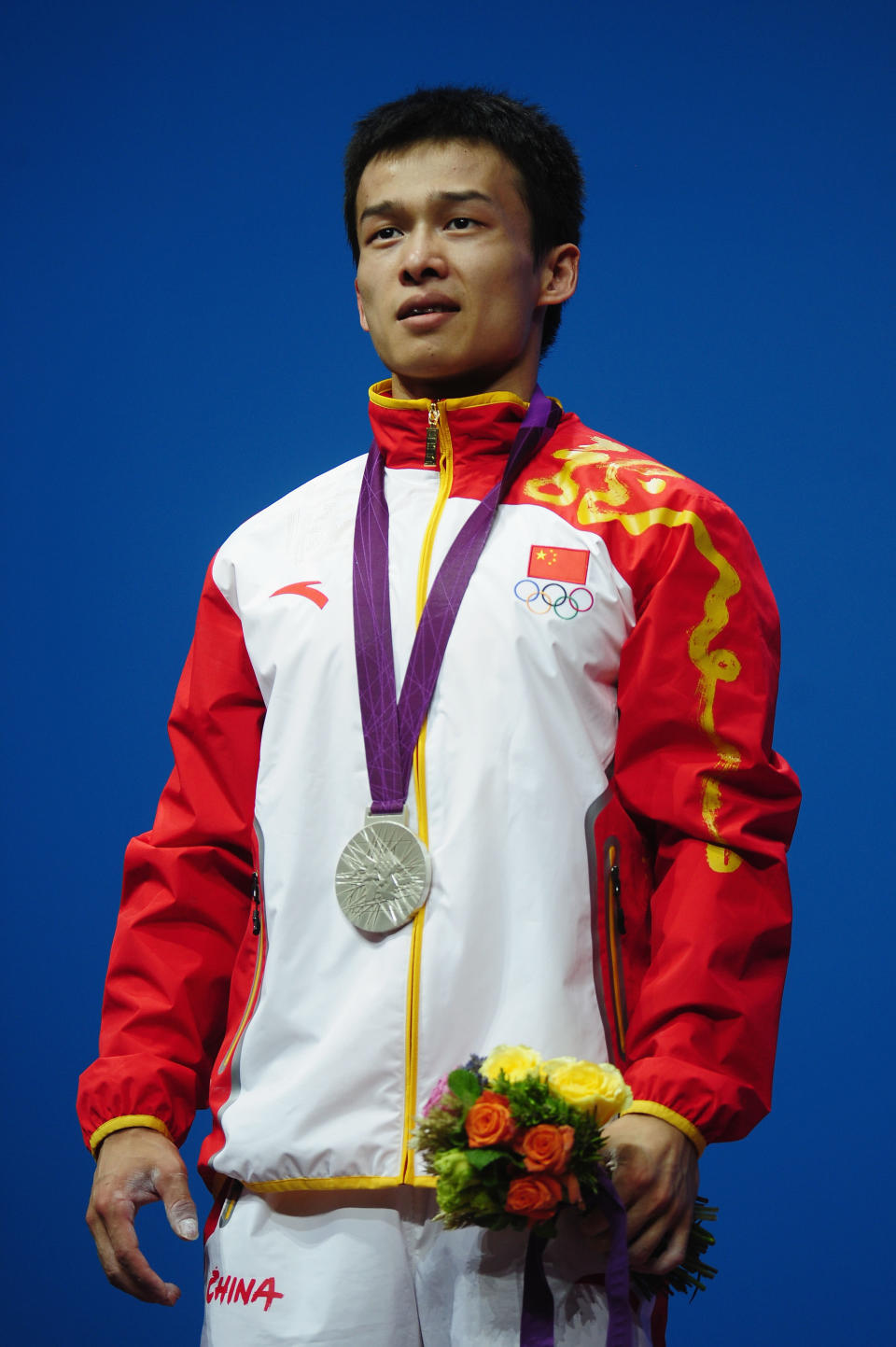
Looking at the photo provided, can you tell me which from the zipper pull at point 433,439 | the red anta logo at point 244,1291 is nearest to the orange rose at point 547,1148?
the red anta logo at point 244,1291

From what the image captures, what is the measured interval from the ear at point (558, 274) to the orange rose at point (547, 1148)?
3.30 feet

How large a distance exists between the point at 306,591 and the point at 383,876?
1.11ft

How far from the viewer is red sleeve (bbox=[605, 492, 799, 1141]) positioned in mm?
1358

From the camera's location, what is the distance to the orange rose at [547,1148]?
116 centimetres

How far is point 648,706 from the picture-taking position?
1477 mm

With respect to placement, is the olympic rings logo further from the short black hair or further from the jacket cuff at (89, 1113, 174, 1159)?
the jacket cuff at (89, 1113, 174, 1159)

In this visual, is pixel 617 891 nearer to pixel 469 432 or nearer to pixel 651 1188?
pixel 651 1188

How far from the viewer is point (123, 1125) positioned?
4.96ft

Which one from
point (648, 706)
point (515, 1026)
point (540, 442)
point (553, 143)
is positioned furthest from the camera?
point (553, 143)

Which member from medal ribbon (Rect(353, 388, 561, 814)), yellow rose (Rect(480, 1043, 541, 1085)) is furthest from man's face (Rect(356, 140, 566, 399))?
yellow rose (Rect(480, 1043, 541, 1085))

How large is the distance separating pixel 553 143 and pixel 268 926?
3.31ft

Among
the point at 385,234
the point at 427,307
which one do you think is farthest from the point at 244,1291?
the point at 385,234

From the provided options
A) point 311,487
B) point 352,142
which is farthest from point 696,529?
point 352,142

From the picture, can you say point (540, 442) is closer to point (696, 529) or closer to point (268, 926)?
point (696, 529)
